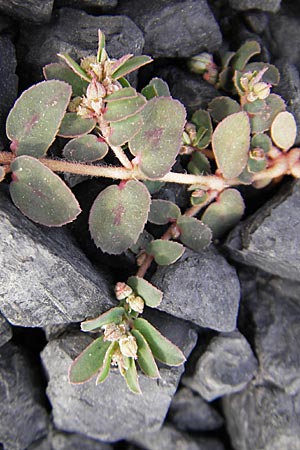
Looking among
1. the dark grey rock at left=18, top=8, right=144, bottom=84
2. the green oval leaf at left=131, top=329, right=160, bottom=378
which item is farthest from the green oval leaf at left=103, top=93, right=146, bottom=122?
the green oval leaf at left=131, top=329, right=160, bottom=378

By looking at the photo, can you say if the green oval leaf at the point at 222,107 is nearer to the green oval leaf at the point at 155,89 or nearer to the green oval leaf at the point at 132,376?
the green oval leaf at the point at 155,89

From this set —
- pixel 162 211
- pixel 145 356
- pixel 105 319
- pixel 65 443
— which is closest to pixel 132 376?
pixel 145 356

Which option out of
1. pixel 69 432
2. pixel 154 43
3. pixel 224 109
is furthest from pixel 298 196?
pixel 69 432

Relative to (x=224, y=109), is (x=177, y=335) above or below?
below

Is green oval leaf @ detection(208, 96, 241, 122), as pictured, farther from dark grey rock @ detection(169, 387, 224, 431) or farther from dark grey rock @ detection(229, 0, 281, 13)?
dark grey rock @ detection(169, 387, 224, 431)

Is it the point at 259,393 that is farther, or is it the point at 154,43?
the point at 259,393

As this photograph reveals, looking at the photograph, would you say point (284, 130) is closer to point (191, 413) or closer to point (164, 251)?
point (164, 251)

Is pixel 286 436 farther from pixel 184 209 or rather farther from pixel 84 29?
pixel 84 29
